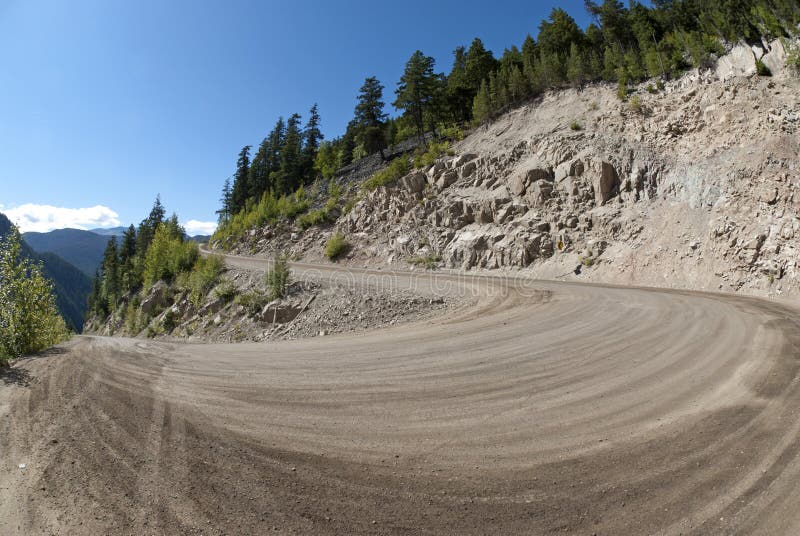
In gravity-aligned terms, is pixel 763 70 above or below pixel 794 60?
above

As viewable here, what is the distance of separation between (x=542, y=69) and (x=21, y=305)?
43.8m

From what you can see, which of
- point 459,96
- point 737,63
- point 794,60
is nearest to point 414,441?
point 794,60

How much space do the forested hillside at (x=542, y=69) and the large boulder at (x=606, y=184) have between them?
7510 millimetres

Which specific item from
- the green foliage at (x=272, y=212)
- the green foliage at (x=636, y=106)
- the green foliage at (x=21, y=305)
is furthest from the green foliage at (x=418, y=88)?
the green foliage at (x=21, y=305)

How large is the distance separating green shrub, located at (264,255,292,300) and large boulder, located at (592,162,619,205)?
2050 cm

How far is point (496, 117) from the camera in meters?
38.8

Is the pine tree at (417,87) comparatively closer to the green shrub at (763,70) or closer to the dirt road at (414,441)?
the green shrub at (763,70)

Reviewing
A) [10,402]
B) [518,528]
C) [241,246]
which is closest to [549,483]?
[518,528]

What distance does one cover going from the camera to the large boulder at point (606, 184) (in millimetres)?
23125

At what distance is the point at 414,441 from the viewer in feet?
12.3

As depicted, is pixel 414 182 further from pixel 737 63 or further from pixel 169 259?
pixel 737 63

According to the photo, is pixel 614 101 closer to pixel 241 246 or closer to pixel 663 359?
pixel 663 359

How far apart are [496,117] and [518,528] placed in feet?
138

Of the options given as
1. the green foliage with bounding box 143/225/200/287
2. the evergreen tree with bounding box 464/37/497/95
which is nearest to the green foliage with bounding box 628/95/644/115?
the evergreen tree with bounding box 464/37/497/95
